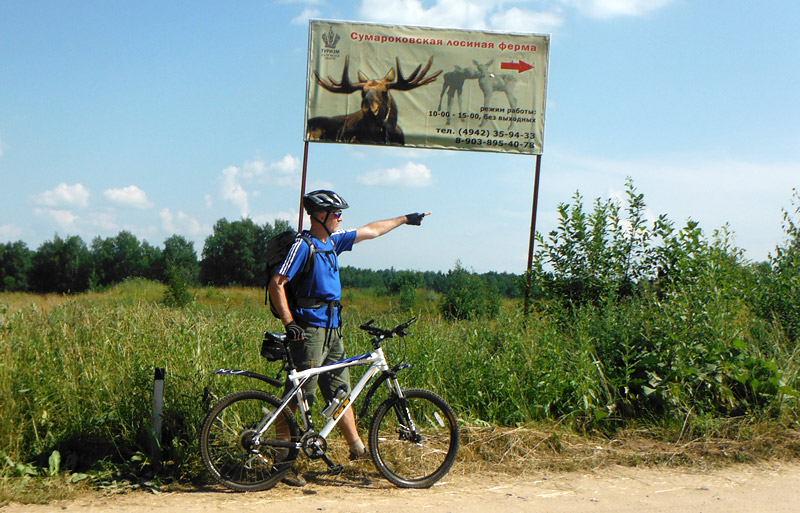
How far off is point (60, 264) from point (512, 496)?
97652mm

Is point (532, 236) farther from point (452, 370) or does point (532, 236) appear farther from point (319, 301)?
point (319, 301)

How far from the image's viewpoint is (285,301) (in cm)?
478

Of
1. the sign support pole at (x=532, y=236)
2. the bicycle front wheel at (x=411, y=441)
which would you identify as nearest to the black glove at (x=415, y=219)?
the bicycle front wheel at (x=411, y=441)

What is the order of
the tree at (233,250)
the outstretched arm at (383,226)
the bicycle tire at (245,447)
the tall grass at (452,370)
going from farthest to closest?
1. the tree at (233,250)
2. the outstretched arm at (383,226)
3. the tall grass at (452,370)
4. the bicycle tire at (245,447)

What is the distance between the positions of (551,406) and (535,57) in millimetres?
5492

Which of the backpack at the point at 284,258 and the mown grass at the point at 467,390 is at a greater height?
the backpack at the point at 284,258

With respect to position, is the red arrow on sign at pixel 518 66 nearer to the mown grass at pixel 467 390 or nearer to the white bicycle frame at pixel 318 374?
the mown grass at pixel 467 390

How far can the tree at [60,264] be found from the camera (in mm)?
87750

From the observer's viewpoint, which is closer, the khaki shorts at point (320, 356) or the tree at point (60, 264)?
the khaki shorts at point (320, 356)

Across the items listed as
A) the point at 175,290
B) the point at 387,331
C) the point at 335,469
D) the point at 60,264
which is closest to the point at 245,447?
the point at 335,469

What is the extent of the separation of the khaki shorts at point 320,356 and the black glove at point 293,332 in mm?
259

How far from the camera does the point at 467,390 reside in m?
6.38

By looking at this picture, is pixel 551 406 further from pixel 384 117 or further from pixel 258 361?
pixel 384 117

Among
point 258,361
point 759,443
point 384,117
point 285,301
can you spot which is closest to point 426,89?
point 384,117
